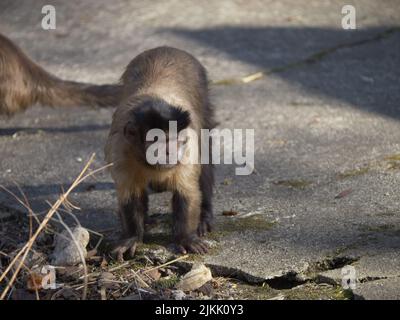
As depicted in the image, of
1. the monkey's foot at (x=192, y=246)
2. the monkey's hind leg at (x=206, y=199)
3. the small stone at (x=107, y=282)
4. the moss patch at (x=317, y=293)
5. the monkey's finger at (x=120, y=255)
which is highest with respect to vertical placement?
the monkey's hind leg at (x=206, y=199)

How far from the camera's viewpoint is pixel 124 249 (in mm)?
4465

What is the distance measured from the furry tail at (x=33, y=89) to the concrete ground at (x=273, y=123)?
21cm

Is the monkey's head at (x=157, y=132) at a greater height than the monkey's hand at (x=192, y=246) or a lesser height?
greater

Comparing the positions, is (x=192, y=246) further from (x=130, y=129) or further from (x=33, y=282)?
(x=33, y=282)

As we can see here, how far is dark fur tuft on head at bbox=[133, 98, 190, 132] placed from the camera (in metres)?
4.27

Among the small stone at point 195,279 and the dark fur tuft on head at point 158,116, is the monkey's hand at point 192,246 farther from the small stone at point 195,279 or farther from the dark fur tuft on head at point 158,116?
the dark fur tuft on head at point 158,116

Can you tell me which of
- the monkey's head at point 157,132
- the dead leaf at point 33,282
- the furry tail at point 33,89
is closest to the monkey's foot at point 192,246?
the monkey's head at point 157,132

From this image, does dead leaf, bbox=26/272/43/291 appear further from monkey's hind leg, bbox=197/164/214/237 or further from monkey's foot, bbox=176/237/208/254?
monkey's hind leg, bbox=197/164/214/237

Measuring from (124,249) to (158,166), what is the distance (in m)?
0.52

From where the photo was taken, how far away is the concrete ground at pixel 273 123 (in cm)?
437

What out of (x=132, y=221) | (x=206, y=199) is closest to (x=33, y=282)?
(x=132, y=221)

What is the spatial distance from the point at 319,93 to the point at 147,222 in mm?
2773

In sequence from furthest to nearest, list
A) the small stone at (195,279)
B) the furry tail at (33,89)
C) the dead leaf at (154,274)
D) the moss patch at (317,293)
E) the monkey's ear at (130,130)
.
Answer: the furry tail at (33,89) → the monkey's ear at (130,130) → the dead leaf at (154,274) → the small stone at (195,279) → the moss patch at (317,293)
